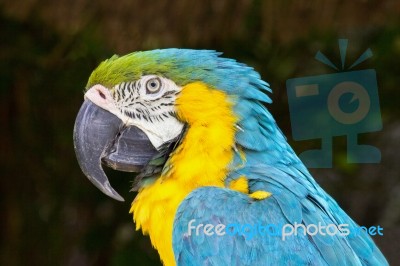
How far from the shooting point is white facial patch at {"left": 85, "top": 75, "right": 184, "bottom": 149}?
5.25 ft

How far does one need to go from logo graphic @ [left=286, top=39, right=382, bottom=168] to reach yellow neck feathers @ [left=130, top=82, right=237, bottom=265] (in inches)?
47.2

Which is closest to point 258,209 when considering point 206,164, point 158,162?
point 206,164

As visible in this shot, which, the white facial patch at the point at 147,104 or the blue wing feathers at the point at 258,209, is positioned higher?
the white facial patch at the point at 147,104

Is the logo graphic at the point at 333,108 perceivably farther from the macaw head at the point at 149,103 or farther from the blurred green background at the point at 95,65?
the macaw head at the point at 149,103

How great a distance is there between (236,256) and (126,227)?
69.9 inches

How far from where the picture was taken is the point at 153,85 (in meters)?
1.62

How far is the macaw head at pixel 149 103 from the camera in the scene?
1.59 metres

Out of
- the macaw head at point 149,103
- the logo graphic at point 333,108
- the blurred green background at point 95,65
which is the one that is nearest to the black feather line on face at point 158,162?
the macaw head at point 149,103

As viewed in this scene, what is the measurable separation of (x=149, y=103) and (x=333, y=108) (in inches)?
52.5

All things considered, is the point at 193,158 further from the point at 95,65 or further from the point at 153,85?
the point at 95,65

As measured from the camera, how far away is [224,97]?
1.57 meters

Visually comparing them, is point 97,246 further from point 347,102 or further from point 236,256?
point 236,256
